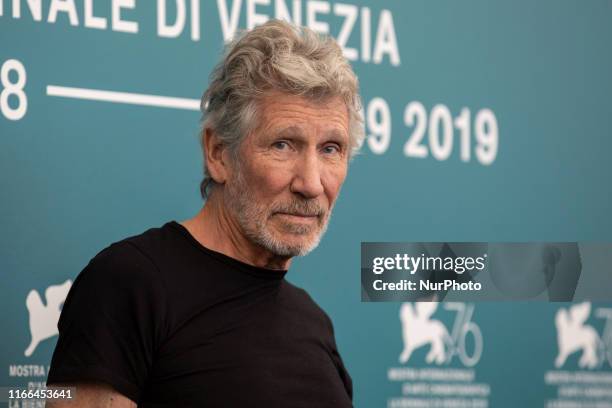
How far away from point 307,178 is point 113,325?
36 cm

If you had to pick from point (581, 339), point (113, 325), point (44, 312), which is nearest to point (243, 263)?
point (113, 325)

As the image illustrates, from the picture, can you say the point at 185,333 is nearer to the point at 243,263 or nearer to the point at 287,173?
the point at 243,263

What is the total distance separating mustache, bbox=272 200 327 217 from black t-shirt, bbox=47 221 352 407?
0.10 m

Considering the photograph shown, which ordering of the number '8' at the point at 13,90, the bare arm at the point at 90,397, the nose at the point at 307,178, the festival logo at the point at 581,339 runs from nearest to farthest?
1. the bare arm at the point at 90,397
2. the nose at the point at 307,178
3. the number '8' at the point at 13,90
4. the festival logo at the point at 581,339

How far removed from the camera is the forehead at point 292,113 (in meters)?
1.48

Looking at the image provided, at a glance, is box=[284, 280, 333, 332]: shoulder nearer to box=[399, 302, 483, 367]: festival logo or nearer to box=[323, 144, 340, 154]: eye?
box=[323, 144, 340, 154]: eye

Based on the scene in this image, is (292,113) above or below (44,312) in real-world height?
above

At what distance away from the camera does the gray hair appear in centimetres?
148

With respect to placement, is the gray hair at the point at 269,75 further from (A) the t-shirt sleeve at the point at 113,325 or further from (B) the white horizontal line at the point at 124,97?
(B) the white horizontal line at the point at 124,97

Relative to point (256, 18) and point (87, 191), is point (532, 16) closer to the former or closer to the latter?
point (256, 18)

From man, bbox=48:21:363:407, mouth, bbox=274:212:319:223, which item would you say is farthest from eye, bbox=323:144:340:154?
mouth, bbox=274:212:319:223

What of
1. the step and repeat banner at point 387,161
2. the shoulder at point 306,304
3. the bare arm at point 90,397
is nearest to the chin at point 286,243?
the shoulder at point 306,304

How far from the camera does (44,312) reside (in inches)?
73.4

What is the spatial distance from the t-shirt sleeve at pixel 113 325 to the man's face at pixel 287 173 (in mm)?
195
